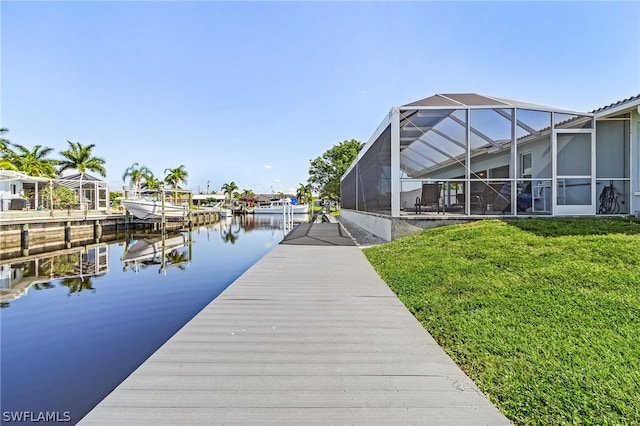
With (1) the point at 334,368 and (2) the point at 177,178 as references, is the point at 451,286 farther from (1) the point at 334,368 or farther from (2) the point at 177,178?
(2) the point at 177,178

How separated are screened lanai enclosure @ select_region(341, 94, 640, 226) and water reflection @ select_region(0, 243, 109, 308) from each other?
8.88 metres

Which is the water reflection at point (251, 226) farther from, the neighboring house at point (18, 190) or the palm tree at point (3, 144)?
the palm tree at point (3, 144)

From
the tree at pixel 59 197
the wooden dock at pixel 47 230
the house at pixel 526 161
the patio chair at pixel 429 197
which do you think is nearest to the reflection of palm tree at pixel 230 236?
the wooden dock at pixel 47 230

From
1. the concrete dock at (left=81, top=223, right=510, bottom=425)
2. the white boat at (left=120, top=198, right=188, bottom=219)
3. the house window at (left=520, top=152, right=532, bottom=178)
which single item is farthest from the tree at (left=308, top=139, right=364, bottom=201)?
the concrete dock at (left=81, top=223, right=510, bottom=425)

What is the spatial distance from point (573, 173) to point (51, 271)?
15.4m

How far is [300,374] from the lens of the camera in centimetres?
248

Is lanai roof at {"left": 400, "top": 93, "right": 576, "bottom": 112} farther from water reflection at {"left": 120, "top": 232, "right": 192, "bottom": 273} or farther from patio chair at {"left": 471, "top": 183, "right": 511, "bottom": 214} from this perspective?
water reflection at {"left": 120, "top": 232, "right": 192, "bottom": 273}

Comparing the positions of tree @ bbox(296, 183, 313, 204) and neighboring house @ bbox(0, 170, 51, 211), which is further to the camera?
tree @ bbox(296, 183, 313, 204)

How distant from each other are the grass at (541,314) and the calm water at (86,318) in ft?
11.6

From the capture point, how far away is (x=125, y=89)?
1969 cm

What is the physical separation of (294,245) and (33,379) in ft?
22.9

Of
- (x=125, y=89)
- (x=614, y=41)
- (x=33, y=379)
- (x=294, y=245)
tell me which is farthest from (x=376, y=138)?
(x=125, y=89)

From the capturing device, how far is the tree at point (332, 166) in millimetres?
38562

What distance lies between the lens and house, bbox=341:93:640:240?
914 centimetres
